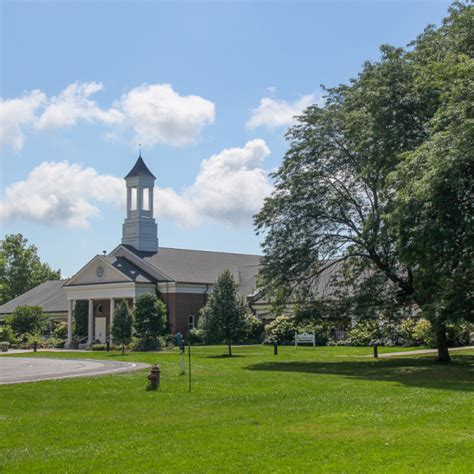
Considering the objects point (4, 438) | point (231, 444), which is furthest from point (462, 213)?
point (4, 438)

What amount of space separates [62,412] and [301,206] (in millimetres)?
17880

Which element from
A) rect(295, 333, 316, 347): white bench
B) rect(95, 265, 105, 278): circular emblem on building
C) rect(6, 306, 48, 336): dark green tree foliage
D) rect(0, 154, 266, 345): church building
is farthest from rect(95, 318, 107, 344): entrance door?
rect(295, 333, 316, 347): white bench

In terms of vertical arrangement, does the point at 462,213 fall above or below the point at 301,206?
below

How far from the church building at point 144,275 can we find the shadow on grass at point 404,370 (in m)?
24.0

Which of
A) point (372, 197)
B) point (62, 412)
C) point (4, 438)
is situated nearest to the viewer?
point (4, 438)

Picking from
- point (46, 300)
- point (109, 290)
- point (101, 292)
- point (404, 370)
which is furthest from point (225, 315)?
point (46, 300)

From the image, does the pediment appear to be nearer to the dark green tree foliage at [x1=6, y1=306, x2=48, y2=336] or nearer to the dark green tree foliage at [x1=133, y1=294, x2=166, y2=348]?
the dark green tree foliage at [x1=6, y1=306, x2=48, y2=336]

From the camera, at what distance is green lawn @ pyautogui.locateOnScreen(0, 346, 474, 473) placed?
9.19 m

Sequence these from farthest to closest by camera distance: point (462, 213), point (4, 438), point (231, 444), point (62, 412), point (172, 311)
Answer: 1. point (172, 311)
2. point (462, 213)
3. point (62, 412)
4. point (4, 438)
5. point (231, 444)

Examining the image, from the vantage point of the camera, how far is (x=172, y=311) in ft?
175

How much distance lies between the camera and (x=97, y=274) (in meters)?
56.5

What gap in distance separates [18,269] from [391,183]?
79074 mm

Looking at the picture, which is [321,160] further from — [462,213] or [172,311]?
[172,311]

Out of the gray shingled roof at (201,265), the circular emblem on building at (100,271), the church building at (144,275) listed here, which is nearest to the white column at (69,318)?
the church building at (144,275)
